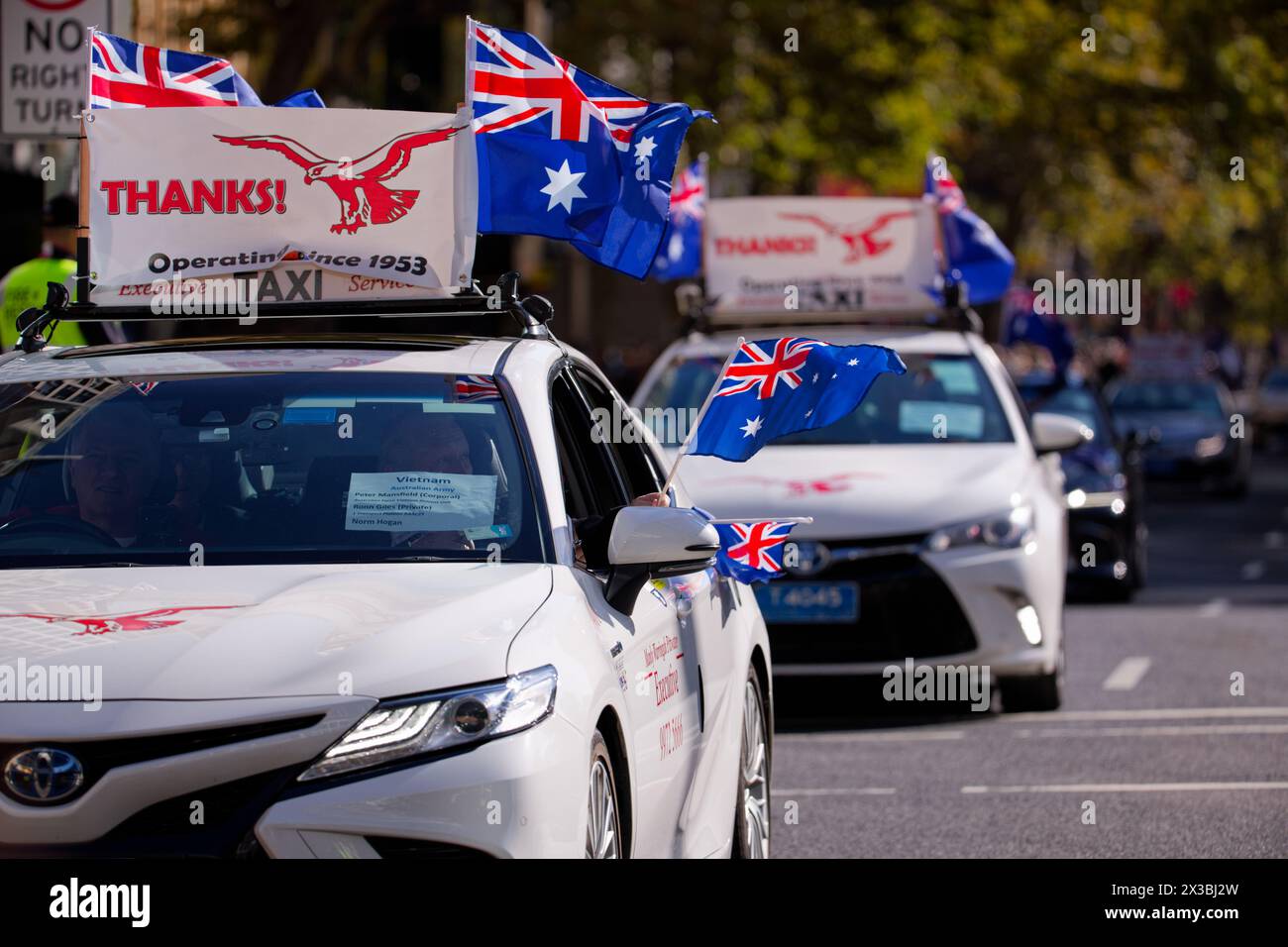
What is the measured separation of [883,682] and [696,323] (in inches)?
106

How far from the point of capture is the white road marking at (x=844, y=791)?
9094 mm

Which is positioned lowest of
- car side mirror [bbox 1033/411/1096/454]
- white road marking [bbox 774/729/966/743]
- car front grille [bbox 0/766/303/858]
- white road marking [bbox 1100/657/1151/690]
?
white road marking [bbox 1100/657/1151/690]

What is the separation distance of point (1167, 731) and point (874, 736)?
1294 millimetres

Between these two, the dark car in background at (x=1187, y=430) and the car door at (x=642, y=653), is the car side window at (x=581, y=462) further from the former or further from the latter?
the dark car in background at (x=1187, y=430)

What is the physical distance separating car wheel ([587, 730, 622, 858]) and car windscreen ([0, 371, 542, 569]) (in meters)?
0.52

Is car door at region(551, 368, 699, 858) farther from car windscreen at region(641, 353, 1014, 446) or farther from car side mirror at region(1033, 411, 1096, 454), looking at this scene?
car side mirror at region(1033, 411, 1096, 454)

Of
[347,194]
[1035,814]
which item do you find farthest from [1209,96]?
[347,194]

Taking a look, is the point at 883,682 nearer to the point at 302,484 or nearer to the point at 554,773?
the point at 302,484

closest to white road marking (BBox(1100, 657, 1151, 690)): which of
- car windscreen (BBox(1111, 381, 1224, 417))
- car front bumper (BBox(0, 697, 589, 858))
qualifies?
car front bumper (BBox(0, 697, 589, 858))

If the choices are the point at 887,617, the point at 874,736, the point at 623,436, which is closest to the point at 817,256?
the point at 887,617

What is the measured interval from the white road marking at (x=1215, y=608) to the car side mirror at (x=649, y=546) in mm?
11660

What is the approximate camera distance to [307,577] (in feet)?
16.3

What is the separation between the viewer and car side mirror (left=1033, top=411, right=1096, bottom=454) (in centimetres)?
1175

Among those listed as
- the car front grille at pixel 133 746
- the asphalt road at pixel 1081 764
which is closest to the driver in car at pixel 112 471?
the car front grille at pixel 133 746
